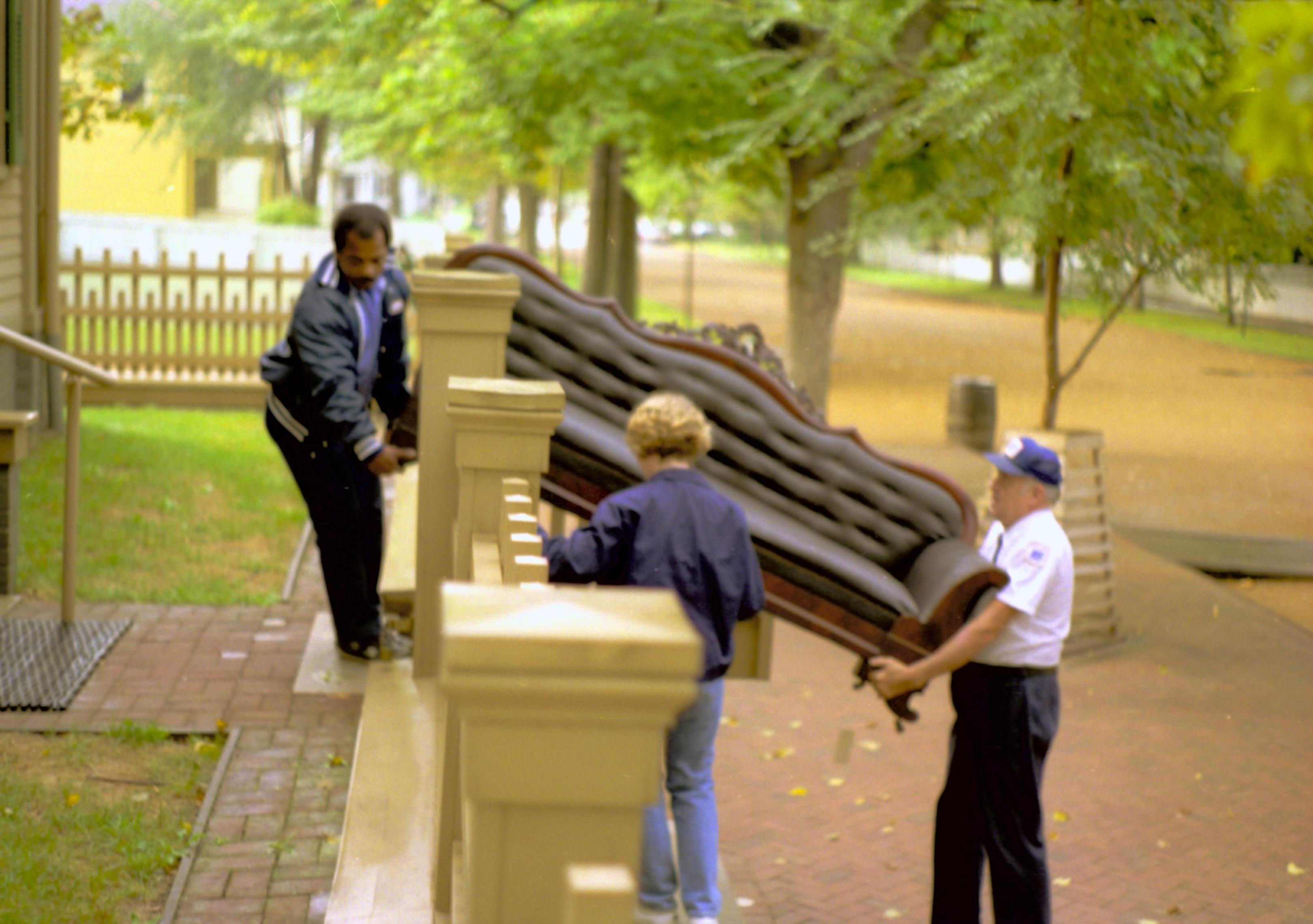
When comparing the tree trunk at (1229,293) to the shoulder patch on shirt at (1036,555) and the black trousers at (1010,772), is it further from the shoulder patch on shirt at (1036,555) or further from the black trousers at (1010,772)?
the black trousers at (1010,772)

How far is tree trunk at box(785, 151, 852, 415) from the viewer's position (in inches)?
650

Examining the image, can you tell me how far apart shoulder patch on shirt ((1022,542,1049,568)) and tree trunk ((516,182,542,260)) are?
32.7 meters

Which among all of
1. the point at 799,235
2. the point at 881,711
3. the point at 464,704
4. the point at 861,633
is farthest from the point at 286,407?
the point at 799,235

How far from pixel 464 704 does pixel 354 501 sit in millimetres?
4911

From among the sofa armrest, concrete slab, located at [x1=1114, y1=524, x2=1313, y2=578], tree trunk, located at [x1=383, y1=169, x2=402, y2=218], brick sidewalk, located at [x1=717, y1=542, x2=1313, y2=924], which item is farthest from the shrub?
the sofa armrest

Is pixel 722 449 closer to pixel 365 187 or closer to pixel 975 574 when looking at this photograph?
pixel 975 574

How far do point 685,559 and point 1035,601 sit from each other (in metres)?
1.06

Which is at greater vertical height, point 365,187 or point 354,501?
point 365,187

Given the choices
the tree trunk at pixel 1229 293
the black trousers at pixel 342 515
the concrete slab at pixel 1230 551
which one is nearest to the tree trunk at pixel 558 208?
Result: the concrete slab at pixel 1230 551

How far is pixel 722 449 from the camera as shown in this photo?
7.19 meters

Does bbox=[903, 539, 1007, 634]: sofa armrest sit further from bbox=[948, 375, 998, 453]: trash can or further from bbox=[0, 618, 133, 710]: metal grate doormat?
bbox=[948, 375, 998, 453]: trash can

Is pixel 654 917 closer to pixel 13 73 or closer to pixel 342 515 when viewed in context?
pixel 342 515

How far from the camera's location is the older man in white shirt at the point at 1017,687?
436 centimetres

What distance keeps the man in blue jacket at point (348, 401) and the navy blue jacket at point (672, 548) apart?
2.27 meters
